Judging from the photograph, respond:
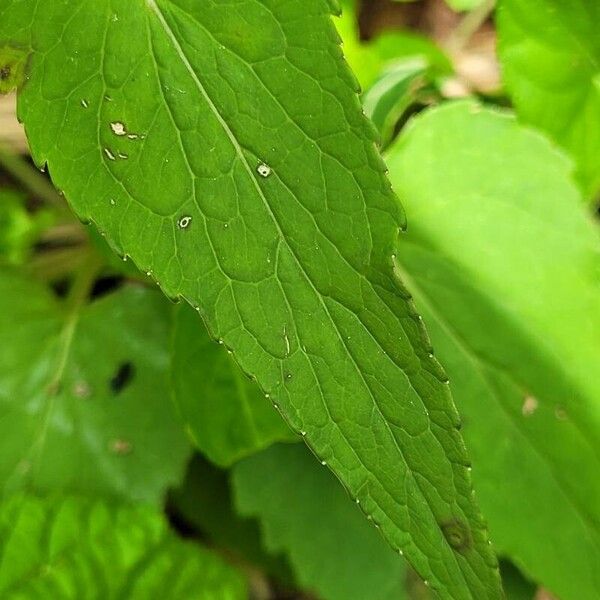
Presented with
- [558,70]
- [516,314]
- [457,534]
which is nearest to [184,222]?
[457,534]

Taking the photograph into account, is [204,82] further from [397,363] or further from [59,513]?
[59,513]

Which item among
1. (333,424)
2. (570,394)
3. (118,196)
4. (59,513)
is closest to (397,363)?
(333,424)

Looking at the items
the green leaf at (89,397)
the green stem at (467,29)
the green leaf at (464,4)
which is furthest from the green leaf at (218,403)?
the green stem at (467,29)

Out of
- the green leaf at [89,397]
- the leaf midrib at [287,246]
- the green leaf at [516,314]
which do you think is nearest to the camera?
the leaf midrib at [287,246]

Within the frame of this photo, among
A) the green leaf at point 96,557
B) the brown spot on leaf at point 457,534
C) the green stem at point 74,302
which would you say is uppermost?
the brown spot on leaf at point 457,534

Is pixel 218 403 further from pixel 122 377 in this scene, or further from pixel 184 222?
pixel 184 222

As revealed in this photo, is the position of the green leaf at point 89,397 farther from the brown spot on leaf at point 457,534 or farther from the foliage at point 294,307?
the brown spot on leaf at point 457,534

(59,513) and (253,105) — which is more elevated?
(253,105)
